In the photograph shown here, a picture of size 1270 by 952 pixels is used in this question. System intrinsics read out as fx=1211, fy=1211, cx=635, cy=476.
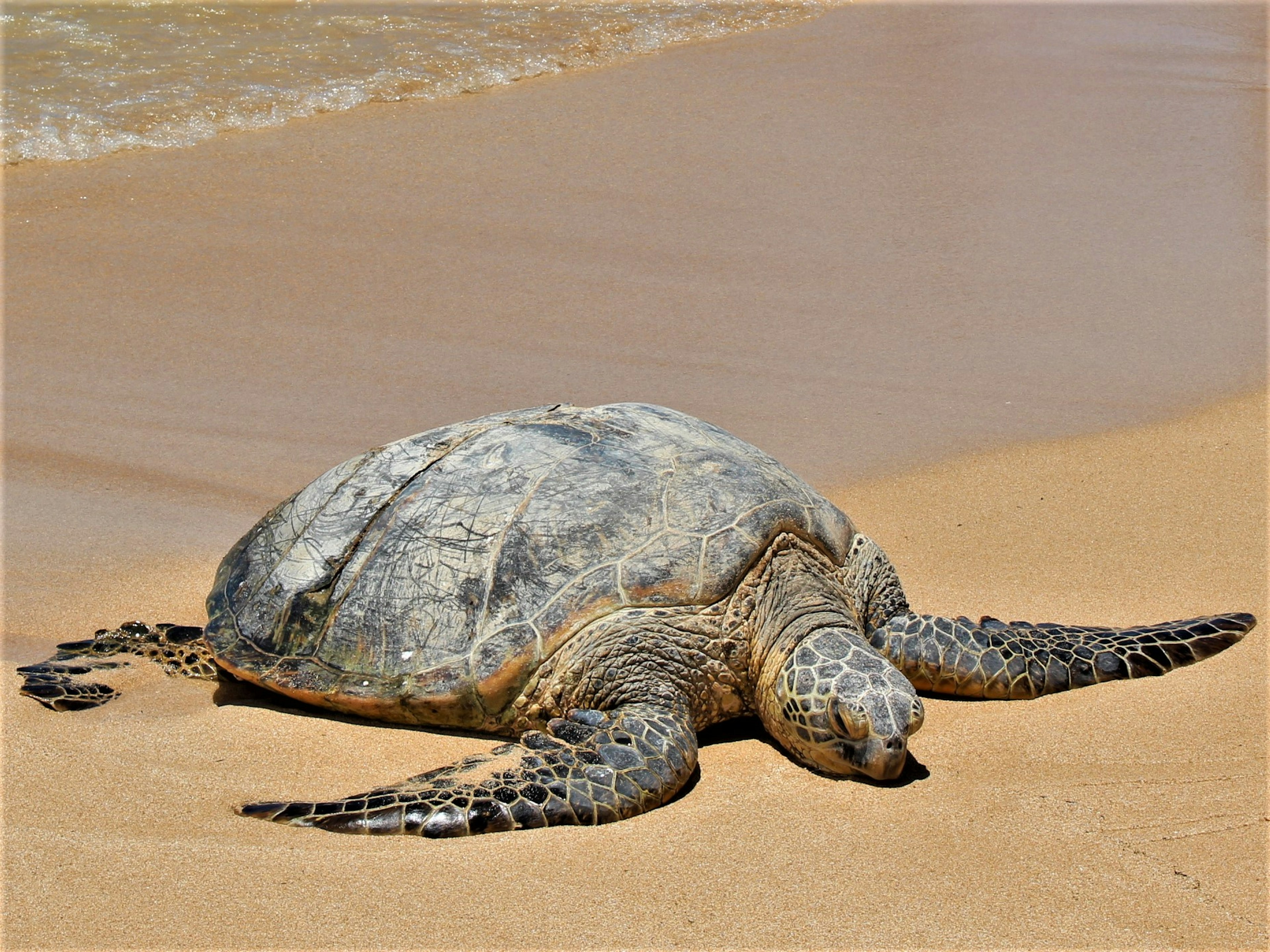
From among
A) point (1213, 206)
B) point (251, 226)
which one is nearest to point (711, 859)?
point (251, 226)

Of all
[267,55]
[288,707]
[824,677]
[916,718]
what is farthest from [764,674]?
[267,55]

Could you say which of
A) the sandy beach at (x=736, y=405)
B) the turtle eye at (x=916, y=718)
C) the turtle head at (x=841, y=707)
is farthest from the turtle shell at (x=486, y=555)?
the turtle eye at (x=916, y=718)

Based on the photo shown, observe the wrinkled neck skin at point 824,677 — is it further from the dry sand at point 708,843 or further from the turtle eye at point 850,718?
the dry sand at point 708,843

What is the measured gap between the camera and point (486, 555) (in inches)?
151

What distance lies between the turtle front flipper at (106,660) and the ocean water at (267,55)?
6.17 m

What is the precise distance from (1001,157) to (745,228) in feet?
8.14

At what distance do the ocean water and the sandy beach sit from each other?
0.51m

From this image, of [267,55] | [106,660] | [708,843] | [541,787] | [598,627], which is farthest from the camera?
[267,55]

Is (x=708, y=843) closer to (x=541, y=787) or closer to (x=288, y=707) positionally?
(x=541, y=787)

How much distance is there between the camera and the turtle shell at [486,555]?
12.3 ft

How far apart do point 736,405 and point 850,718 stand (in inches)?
118

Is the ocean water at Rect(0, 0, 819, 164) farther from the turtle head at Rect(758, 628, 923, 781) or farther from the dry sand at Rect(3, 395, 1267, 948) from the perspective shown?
the turtle head at Rect(758, 628, 923, 781)

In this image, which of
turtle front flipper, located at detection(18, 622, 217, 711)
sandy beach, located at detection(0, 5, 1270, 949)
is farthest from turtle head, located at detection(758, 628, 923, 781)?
turtle front flipper, located at detection(18, 622, 217, 711)

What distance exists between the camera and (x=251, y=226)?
8.03 m
